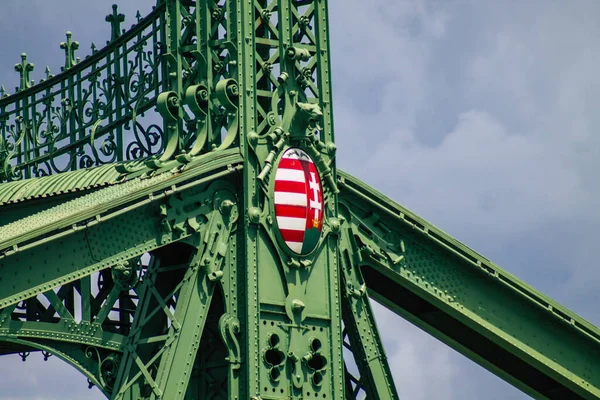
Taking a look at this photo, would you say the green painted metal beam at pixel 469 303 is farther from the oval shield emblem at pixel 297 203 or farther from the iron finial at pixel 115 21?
the iron finial at pixel 115 21

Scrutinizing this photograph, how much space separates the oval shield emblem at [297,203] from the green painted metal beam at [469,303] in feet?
3.55

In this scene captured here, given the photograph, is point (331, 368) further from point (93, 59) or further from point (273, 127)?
point (93, 59)

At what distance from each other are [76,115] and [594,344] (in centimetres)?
1073

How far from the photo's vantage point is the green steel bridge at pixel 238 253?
24281mm

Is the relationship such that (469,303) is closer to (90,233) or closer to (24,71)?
(90,233)

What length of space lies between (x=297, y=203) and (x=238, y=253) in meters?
1.32

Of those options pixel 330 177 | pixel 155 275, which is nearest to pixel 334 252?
pixel 330 177

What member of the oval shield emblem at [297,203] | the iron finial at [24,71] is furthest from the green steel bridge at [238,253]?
the iron finial at [24,71]

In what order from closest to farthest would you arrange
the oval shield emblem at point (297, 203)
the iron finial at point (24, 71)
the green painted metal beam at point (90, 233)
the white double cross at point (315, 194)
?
the green painted metal beam at point (90, 233), the oval shield emblem at point (297, 203), the white double cross at point (315, 194), the iron finial at point (24, 71)

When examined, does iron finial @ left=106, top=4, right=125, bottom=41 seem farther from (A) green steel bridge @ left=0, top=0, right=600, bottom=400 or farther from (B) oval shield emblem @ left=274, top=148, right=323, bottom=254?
(B) oval shield emblem @ left=274, top=148, right=323, bottom=254

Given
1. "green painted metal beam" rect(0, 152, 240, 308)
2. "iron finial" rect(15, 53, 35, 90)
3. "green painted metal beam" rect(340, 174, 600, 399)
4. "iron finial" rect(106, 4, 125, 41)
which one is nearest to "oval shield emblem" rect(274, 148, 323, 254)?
"green painted metal beam" rect(0, 152, 240, 308)

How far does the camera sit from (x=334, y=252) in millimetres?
26656

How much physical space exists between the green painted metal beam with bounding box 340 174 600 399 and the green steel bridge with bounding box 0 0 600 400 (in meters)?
0.04

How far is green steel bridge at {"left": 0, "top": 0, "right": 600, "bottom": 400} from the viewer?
24.3 metres
